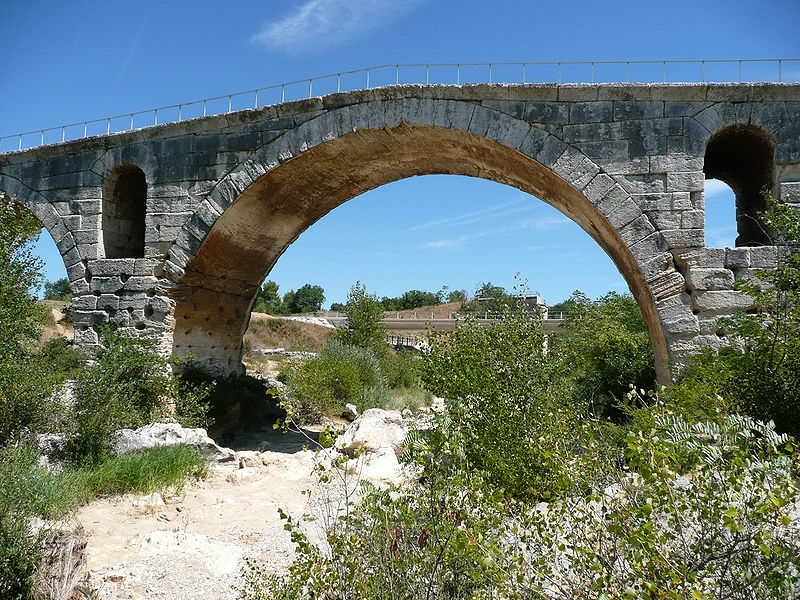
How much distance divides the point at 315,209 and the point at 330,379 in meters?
4.36

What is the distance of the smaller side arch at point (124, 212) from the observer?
9711 millimetres

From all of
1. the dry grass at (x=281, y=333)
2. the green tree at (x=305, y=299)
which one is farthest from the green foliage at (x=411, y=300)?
the dry grass at (x=281, y=333)

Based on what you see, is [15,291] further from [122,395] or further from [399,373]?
[399,373]

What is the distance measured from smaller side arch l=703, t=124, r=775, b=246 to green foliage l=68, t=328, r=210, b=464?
807 centimetres

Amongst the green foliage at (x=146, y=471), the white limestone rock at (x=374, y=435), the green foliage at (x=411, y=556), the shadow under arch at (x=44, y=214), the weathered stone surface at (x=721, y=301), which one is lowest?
the green foliage at (x=146, y=471)

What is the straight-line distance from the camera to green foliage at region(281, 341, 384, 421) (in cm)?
1216

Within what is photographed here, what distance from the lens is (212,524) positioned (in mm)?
5863

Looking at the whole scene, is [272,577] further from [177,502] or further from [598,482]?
[177,502]

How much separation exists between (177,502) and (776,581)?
594 cm

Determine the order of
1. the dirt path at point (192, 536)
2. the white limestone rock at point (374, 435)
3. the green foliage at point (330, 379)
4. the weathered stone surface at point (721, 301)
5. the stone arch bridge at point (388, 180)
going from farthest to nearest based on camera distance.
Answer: the green foliage at point (330, 379) → the white limestone rock at point (374, 435) → the stone arch bridge at point (388, 180) → the weathered stone surface at point (721, 301) → the dirt path at point (192, 536)

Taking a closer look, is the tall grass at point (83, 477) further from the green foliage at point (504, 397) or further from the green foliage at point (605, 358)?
the green foliage at point (605, 358)

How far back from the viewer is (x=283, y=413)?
11.5 metres

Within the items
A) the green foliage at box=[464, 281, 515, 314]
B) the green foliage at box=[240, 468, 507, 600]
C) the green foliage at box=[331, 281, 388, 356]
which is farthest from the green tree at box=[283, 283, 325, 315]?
the green foliage at box=[240, 468, 507, 600]

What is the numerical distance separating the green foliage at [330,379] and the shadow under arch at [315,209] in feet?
5.80
